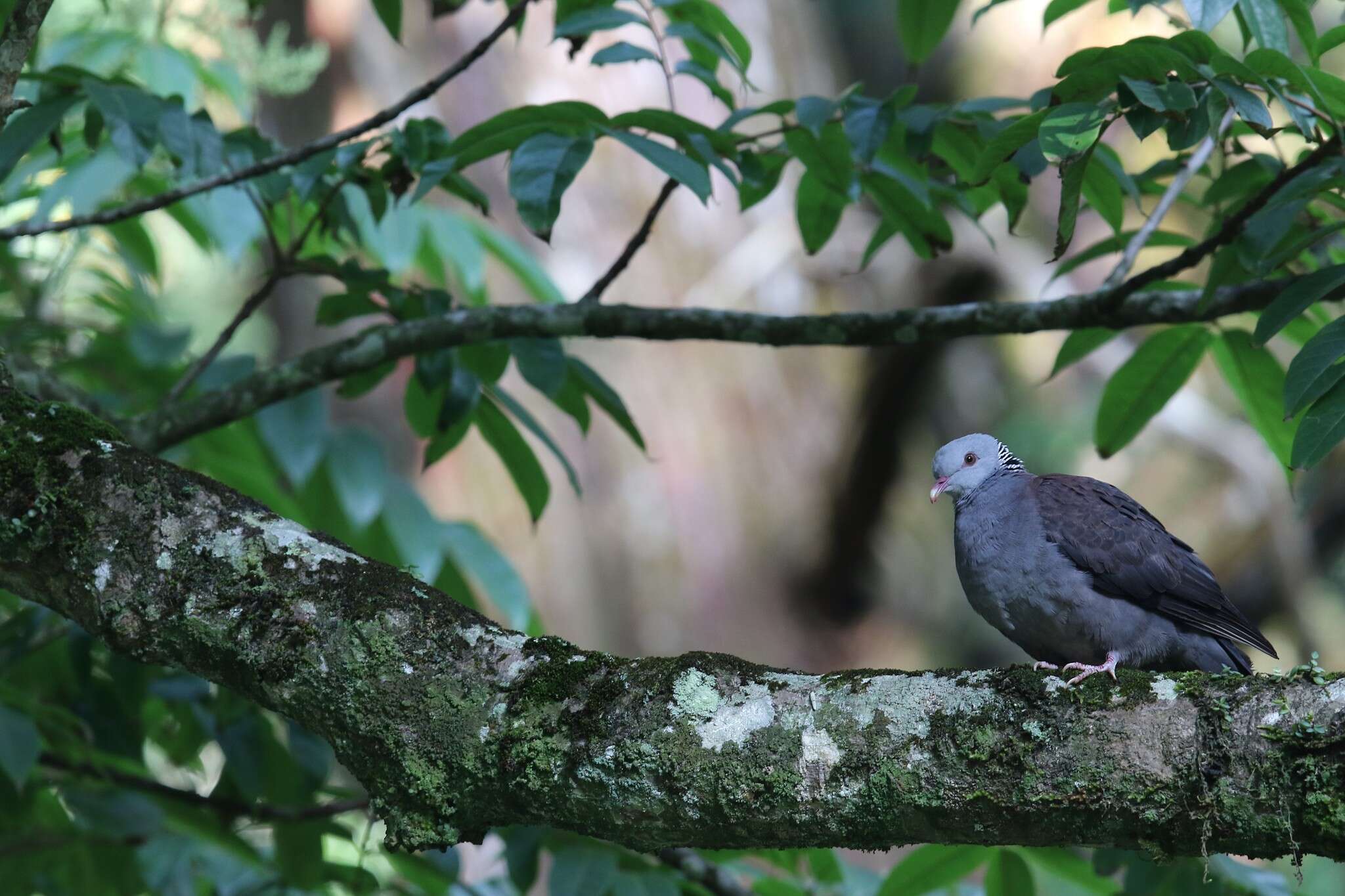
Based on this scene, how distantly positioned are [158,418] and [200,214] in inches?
34.7

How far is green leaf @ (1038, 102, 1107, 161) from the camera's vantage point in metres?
1.89

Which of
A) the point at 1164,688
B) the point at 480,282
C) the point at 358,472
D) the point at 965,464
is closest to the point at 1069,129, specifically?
the point at 1164,688

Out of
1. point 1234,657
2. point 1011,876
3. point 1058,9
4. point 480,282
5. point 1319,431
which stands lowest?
point 1011,876

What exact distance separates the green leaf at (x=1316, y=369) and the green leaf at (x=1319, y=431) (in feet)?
0.06

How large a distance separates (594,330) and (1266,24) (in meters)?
1.61

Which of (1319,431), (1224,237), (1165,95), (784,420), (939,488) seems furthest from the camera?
(784,420)

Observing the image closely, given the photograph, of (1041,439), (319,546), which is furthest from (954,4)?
(1041,439)

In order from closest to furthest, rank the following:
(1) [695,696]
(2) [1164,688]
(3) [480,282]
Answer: (2) [1164,688]
(1) [695,696]
(3) [480,282]

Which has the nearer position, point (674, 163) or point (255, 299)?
point (674, 163)

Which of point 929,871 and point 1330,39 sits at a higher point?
point 1330,39

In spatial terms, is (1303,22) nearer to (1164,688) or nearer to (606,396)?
(1164,688)

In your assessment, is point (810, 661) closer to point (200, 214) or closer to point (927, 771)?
point (200, 214)

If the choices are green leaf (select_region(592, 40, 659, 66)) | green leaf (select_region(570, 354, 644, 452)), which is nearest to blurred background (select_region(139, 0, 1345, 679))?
green leaf (select_region(570, 354, 644, 452))

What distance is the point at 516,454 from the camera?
301 cm
